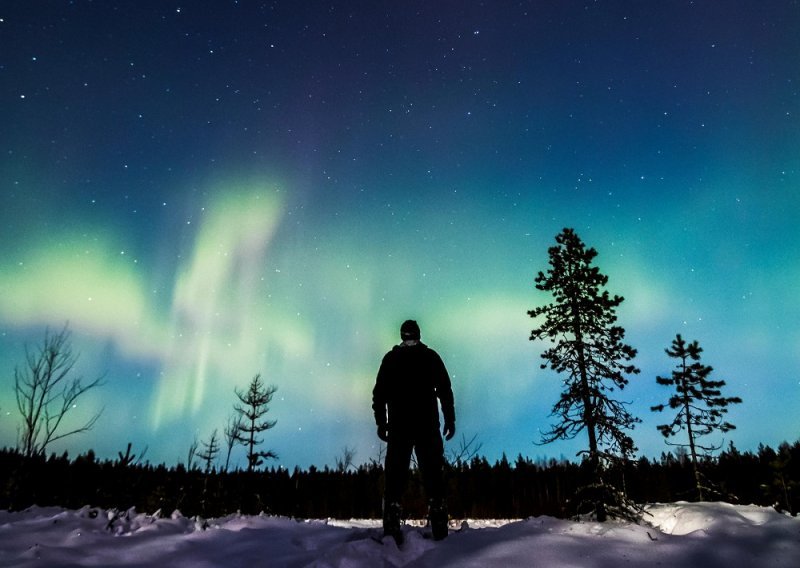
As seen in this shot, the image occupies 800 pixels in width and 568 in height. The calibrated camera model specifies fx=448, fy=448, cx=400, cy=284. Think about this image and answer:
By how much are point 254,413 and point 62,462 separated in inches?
525

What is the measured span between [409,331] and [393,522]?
2123mm

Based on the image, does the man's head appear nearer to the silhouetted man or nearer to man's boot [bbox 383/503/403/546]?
the silhouetted man

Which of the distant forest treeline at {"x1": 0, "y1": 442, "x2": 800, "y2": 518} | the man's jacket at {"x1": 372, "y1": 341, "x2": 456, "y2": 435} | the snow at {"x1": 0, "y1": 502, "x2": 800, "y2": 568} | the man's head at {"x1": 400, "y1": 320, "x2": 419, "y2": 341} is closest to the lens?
the snow at {"x1": 0, "y1": 502, "x2": 800, "y2": 568}

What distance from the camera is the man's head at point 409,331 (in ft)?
18.4

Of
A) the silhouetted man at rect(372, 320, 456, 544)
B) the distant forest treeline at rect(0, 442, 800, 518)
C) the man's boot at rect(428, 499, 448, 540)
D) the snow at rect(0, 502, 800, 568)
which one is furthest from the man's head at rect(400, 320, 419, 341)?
the distant forest treeline at rect(0, 442, 800, 518)

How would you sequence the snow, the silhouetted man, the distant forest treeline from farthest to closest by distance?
1. the distant forest treeline
2. the silhouetted man
3. the snow

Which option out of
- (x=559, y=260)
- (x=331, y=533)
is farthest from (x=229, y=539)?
(x=559, y=260)

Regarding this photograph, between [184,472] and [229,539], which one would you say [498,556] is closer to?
[229,539]

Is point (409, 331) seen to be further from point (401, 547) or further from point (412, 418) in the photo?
point (401, 547)

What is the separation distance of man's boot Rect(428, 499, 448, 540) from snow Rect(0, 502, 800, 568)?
0.48 feet

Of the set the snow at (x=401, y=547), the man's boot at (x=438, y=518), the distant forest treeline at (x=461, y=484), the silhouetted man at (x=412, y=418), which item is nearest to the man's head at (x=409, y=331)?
the silhouetted man at (x=412, y=418)

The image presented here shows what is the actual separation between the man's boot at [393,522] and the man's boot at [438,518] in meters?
0.34

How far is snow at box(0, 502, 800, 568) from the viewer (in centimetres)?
334

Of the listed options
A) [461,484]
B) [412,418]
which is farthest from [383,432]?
[461,484]
